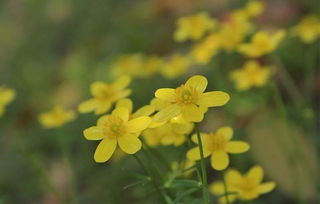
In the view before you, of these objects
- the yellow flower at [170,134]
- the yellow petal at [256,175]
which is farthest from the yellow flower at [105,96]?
the yellow petal at [256,175]

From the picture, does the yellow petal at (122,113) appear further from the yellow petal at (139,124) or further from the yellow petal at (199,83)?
the yellow petal at (199,83)

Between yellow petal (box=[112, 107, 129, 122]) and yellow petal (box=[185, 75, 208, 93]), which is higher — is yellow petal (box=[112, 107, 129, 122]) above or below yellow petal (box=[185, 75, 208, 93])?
above

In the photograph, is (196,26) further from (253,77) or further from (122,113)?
(122,113)

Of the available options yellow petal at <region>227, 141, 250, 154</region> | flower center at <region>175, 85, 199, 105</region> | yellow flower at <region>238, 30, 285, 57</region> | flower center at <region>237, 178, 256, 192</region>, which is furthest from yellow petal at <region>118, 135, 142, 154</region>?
yellow flower at <region>238, 30, 285, 57</region>

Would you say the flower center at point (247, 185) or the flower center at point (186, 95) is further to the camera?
the flower center at point (247, 185)

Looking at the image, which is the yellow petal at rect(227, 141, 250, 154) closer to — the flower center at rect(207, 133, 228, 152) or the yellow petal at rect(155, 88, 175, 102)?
the flower center at rect(207, 133, 228, 152)

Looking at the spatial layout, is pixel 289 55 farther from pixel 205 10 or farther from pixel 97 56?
pixel 97 56

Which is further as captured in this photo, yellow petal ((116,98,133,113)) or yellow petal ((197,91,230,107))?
yellow petal ((116,98,133,113))

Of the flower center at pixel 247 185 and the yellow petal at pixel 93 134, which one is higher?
the yellow petal at pixel 93 134
